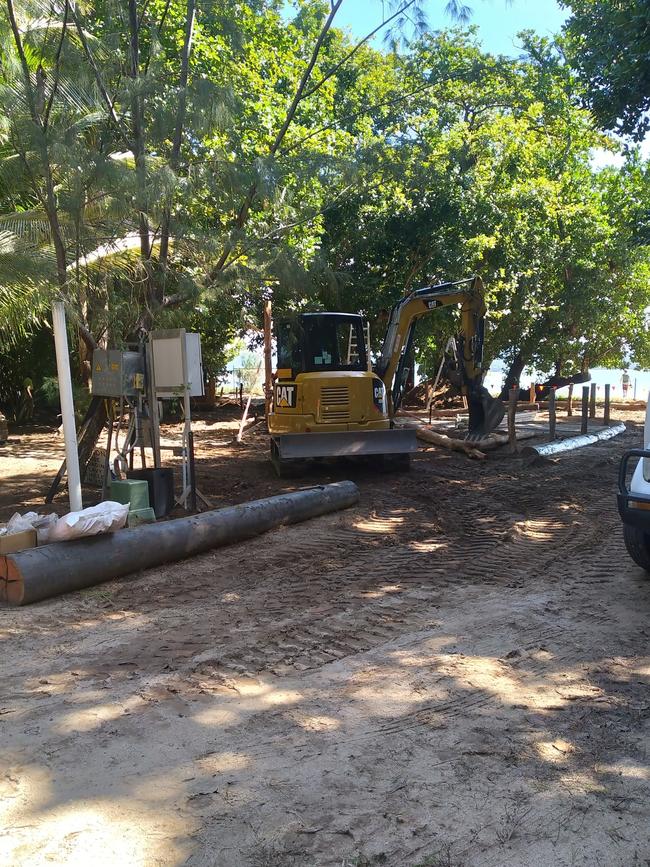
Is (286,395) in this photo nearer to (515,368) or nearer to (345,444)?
(345,444)

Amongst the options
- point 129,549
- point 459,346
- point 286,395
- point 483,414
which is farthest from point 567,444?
point 129,549

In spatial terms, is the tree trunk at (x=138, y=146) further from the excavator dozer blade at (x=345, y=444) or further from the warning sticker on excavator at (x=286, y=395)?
the warning sticker on excavator at (x=286, y=395)

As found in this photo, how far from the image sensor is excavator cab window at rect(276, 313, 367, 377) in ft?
40.3

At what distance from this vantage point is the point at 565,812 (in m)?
3.04

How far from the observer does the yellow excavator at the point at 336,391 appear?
460 inches

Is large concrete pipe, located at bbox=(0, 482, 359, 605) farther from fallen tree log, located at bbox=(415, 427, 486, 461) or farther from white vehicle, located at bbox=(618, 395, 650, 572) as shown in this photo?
fallen tree log, located at bbox=(415, 427, 486, 461)

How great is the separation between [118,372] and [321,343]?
14.1ft

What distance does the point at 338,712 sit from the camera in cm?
397

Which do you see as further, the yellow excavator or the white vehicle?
the yellow excavator

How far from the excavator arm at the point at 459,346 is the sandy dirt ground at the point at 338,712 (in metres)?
6.32

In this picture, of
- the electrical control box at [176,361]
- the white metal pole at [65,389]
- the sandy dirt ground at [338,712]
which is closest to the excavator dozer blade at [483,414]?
the electrical control box at [176,361]

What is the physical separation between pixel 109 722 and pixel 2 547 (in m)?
2.87

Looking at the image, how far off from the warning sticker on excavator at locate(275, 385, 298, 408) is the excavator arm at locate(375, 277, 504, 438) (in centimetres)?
197

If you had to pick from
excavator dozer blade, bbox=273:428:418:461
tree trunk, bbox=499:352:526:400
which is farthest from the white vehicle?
tree trunk, bbox=499:352:526:400
